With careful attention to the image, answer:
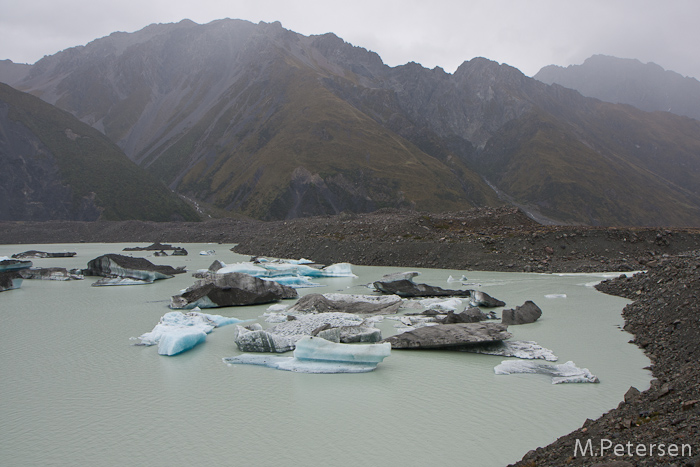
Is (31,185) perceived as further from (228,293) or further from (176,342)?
(176,342)

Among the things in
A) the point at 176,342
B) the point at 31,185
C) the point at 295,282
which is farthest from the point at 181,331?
the point at 31,185

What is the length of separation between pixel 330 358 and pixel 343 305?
5.82m

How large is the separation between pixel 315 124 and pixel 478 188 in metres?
38.2

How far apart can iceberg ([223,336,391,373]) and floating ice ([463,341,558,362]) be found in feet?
7.39

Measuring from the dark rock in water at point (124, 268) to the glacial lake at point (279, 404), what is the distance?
11411mm

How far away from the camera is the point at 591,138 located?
152500mm

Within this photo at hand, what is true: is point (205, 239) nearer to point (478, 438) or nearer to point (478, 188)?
point (478, 438)

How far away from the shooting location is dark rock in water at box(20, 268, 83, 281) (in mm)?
25344

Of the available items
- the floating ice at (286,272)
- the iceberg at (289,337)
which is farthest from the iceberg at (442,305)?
the floating ice at (286,272)

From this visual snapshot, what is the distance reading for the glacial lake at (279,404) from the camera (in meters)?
6.00

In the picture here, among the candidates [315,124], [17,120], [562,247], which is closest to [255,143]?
[315,124]

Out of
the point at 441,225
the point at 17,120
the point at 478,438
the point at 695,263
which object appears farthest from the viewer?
the point at 17,120

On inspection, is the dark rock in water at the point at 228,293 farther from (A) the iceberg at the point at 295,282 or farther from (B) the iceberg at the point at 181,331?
(A) the iceberg at the point at 295,282

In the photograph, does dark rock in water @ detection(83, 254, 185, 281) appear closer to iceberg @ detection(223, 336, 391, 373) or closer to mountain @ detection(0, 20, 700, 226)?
iceberg @ detection(223, 336, 391, 373)
